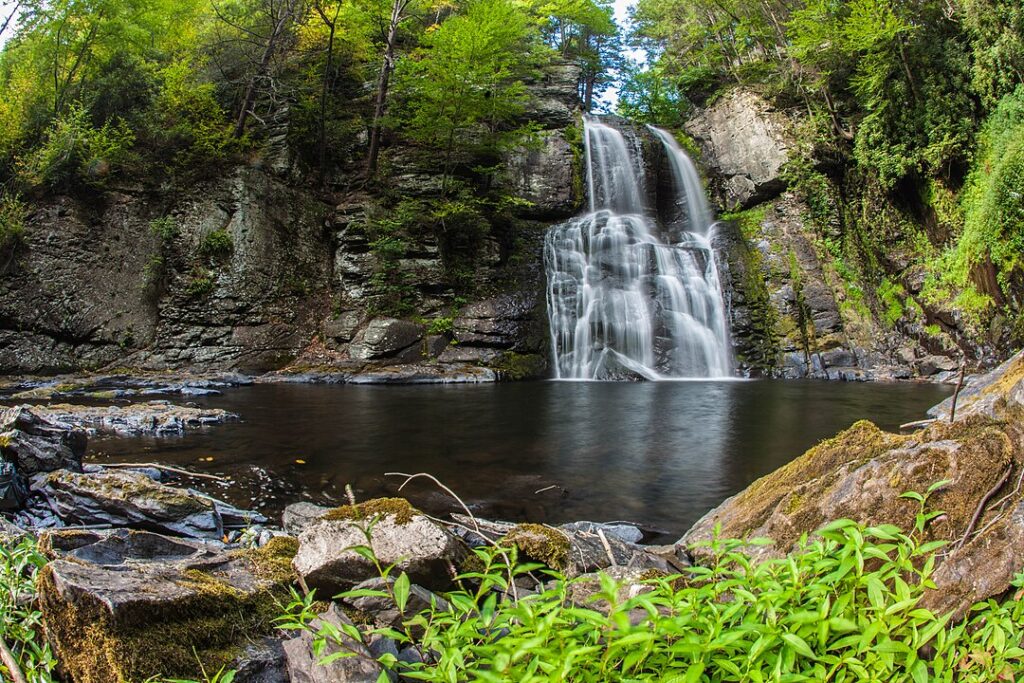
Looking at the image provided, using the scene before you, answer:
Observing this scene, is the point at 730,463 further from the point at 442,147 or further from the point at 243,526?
the point at 442,147

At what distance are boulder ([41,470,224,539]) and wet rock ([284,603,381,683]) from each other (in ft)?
8.48

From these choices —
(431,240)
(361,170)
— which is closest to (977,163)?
(431,240)

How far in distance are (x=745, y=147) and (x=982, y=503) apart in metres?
23.3

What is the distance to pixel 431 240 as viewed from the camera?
19.2m

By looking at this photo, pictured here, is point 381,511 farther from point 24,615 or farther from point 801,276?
point 801,276

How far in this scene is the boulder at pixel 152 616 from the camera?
5.73 feet

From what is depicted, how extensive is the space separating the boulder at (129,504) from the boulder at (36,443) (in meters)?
0.56

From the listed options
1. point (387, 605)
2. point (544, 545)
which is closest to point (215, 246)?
point (544, 545)

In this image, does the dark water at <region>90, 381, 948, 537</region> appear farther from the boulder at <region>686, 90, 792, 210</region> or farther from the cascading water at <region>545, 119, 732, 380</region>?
the boulder at <region>686, 90, 792, 210</region>

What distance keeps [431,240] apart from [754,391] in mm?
11113

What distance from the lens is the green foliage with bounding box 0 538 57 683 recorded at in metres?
1.78

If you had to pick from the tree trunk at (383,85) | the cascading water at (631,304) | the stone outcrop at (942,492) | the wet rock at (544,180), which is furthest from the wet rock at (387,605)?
the wet rock at (544,180)

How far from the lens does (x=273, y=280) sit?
17.9 m

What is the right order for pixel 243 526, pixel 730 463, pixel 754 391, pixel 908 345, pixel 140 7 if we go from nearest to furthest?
pixel 243 526 → pixel 730 463 → pixel 754 391 → pixel 908 345 → pixel 140 7
